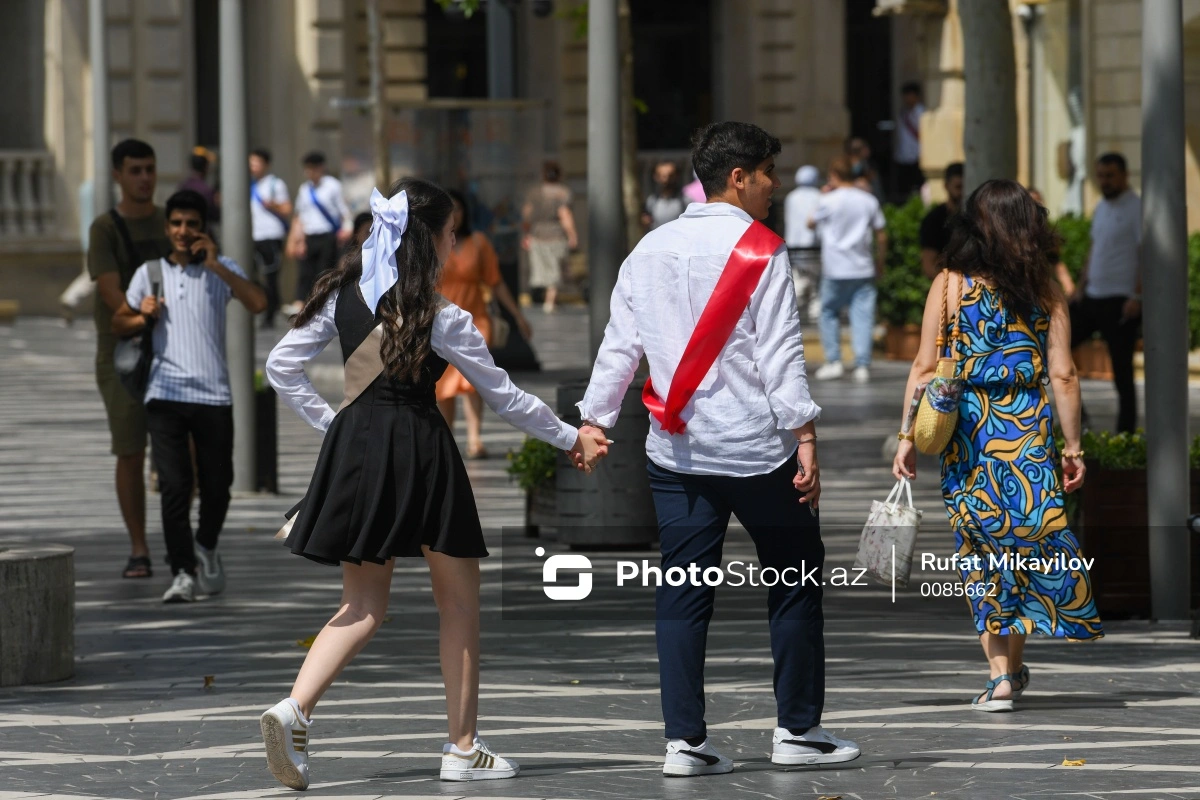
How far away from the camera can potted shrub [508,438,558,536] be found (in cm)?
1145

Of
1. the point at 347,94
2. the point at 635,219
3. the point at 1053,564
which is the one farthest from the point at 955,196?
the point at 347,94

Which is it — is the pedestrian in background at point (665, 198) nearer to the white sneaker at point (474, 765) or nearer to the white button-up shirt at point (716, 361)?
the white button-up shirt at point (716, 361)

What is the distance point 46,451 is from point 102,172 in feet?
21.4

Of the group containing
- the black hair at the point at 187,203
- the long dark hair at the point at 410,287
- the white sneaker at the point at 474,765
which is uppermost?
the black hair at the point at 187,203

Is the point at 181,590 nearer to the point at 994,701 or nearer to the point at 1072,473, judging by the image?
the point at 994,701

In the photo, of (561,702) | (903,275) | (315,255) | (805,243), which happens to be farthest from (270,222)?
(561,702)

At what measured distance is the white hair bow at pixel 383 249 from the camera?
6.38 meters

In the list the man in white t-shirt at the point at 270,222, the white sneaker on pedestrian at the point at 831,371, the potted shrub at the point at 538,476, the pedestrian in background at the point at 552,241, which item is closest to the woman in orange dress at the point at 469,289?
the potted shrub at the point at 538,476

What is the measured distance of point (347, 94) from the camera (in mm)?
32000

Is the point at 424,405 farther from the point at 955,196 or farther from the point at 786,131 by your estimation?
the point at 786,131

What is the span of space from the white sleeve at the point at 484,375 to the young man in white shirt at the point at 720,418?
12 centimetres

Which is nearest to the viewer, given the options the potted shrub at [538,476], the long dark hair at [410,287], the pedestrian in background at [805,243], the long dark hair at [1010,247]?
the long dark hair at [410,287]

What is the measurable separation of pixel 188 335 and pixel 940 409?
3638mm

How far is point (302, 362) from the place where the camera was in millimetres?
6590
